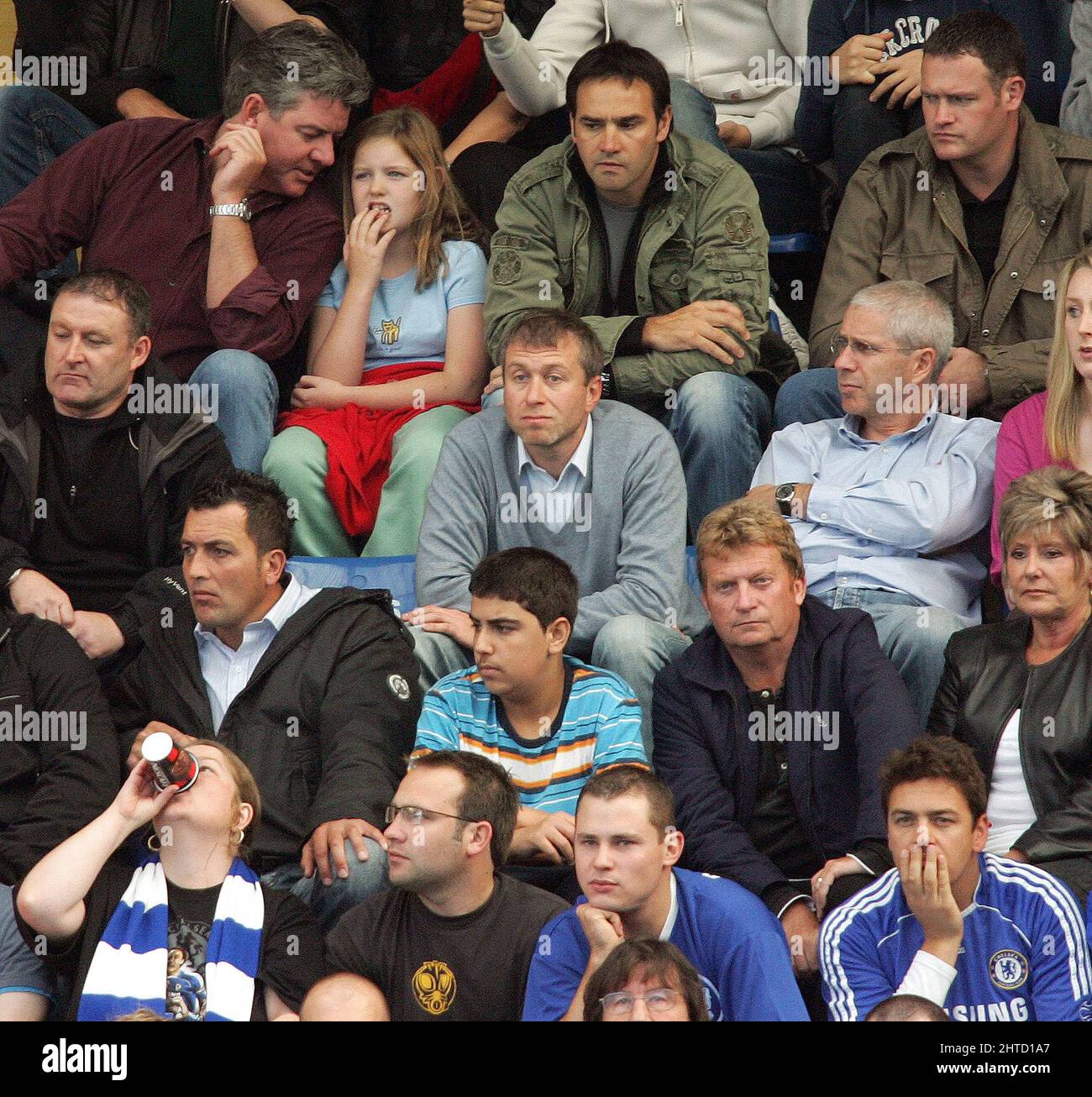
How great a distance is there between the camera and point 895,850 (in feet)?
11.2

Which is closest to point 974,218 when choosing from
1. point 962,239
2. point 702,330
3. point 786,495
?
point 962,239

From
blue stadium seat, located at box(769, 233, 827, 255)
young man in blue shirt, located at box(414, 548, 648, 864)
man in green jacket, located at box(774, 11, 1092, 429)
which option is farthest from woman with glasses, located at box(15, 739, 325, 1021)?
blue stadium seat, located at box(769, 233, 827, 255)

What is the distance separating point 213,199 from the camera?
4996 mm

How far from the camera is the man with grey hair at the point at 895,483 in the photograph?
14.0 ft

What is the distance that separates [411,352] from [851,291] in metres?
1.23

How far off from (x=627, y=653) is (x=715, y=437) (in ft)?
2.77

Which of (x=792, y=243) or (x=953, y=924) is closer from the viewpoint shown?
(x=953, y=924)

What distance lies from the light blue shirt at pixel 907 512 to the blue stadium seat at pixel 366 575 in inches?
37.9

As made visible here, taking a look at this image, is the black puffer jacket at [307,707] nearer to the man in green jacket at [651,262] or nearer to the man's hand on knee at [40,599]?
the man's hand on knee at [40,599]

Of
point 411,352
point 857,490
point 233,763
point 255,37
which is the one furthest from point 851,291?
point 233,763

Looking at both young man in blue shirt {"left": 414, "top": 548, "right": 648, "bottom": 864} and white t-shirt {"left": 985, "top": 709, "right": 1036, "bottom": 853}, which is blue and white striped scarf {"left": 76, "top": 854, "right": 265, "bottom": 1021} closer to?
young man in blue shirt {"left": 414, "top": 548, "right": 648, "bottom": 864}

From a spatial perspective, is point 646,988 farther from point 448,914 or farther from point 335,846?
point 335,846
